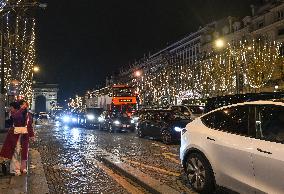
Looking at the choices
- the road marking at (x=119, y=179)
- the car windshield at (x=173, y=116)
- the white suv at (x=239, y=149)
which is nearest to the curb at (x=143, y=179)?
the road marking at (x=119, y=179)

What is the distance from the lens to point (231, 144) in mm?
7137

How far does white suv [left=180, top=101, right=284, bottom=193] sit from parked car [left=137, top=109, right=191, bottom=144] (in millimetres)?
9421

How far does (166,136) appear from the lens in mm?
19188

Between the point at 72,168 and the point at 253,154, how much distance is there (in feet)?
21.1

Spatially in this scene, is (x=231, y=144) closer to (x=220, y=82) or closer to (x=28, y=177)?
(x=28, y=177)

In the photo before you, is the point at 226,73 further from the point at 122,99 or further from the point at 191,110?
the point at 191,110

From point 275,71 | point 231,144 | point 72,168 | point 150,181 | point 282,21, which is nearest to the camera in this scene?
point 231,144

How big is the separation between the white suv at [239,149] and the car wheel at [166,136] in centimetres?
1031

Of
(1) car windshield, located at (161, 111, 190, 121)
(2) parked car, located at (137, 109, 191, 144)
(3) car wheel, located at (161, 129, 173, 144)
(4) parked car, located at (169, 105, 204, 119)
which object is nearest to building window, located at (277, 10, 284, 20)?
(4) parked car, located at (169, 105, 204, 119)

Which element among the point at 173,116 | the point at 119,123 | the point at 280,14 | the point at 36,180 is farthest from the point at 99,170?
the point at 280,14

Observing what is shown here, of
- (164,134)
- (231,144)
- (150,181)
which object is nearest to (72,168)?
(150,181)

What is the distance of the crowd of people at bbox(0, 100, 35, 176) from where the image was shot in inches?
389

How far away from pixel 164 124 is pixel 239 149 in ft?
42.1

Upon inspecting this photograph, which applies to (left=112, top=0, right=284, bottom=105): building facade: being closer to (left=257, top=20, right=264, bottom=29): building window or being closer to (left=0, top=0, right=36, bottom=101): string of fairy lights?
(left=257, top=20, right=264, bottom=29): building window
